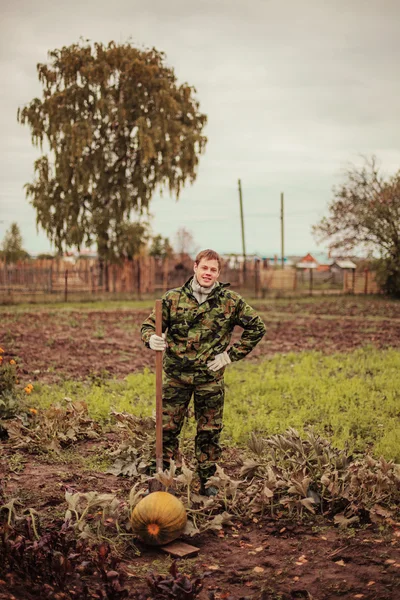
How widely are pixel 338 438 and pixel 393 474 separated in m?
1.73

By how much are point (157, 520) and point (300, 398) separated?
4.63m

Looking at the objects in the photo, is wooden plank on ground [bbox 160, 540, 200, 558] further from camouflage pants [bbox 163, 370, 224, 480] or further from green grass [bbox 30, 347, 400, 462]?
green grass [bbox 30, 347, 400, 462]

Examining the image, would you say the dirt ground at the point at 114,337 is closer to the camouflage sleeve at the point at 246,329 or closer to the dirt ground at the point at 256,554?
the dirt ground at the point at 256,554

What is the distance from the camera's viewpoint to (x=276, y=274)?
44125 mm

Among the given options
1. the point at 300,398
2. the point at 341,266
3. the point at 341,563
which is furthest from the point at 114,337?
the point at 341,266

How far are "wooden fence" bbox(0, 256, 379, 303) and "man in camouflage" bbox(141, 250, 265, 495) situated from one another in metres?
22.5

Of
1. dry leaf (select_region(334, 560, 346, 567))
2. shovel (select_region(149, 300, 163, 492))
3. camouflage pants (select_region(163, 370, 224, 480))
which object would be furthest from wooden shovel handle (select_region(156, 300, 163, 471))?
dry leaf (select_region(334, 560, 346, 567))

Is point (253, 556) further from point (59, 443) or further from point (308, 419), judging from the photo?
point (308, 419)

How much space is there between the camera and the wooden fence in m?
30.3

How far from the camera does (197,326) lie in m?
4.94

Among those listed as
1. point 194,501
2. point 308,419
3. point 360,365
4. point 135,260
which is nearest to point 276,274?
point 135,260

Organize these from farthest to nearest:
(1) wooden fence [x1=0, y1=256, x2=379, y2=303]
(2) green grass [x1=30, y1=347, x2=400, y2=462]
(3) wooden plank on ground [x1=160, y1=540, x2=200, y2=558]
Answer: (1) wooden fence [x1=0, y1=256, x2=379, y2=303] → (2) green grass [x1=30, y1=347, x2=400, y2=462] → (3) wooden plank on ground [x1=160, y1=540, x2=200, y2=558]

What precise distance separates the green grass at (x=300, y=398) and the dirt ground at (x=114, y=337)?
1.32m

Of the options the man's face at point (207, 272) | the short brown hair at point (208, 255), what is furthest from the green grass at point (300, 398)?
the short brown hair at point (208, 255)
